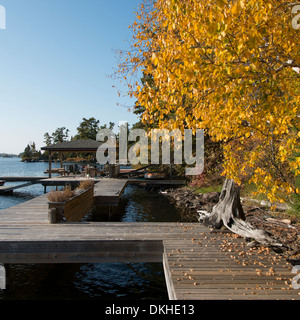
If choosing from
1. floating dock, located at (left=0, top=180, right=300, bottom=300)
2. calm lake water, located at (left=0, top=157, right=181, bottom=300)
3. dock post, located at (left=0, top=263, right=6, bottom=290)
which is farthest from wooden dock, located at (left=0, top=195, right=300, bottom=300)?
calm lake water, located at (left=0, top=157, right=181, bottom=300)

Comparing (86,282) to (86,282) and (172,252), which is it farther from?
(172,252)

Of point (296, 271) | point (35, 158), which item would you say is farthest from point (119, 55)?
point (35, 158)

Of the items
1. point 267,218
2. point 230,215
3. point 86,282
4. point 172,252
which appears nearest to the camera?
point 172,252

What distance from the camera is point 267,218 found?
9266 mm

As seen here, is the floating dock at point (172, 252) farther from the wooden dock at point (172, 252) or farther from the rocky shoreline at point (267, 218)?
the rocky shoreline at point (267, 218)

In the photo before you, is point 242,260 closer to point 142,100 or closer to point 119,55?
point 142,100

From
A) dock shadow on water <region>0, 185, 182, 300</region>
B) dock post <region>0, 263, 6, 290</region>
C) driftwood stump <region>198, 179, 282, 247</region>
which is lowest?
dock shadow on water <region>0, 185, 182, 300</region>

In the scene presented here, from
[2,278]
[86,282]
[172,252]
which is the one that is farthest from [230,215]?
[2,278]

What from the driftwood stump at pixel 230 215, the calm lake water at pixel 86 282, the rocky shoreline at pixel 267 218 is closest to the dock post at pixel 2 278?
the calm lake water at pixel 86 282

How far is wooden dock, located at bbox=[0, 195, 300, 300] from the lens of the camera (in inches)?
146

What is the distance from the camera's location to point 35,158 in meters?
111

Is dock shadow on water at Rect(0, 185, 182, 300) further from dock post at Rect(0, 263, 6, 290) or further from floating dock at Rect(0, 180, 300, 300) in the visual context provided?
floating dock at Rect(0, 180, 300, 300)
